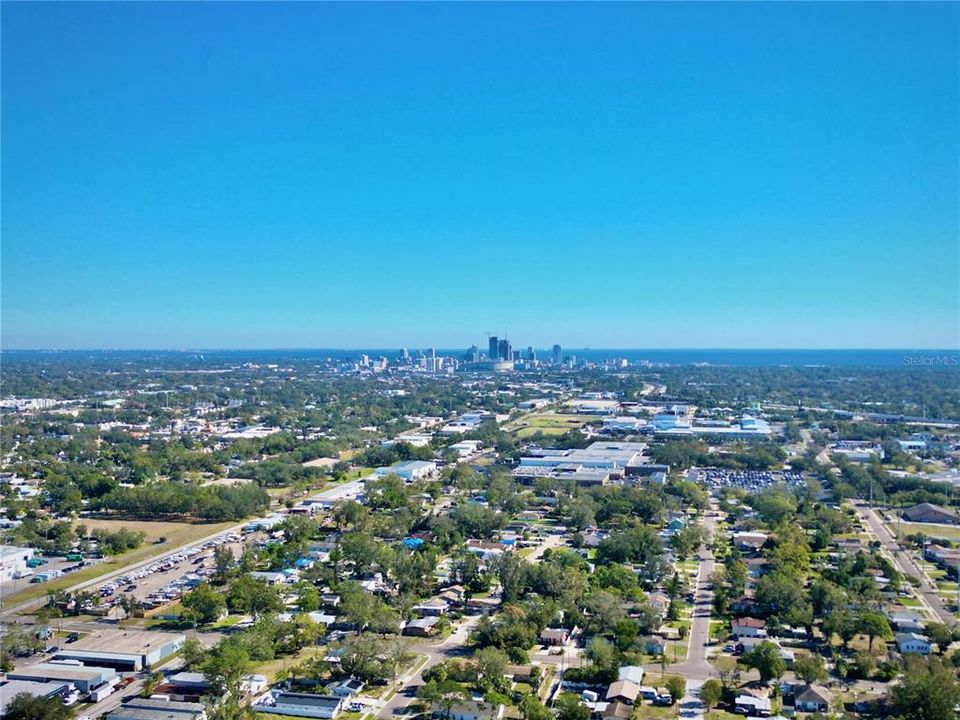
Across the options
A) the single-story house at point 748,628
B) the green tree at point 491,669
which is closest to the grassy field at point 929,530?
the single-story house at point 748,628

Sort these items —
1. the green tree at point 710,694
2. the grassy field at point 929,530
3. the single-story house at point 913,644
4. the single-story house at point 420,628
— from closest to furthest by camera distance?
the green tree at point 710,694 → the single-story house at point 913,644 → the single-story house at point 420,628 → the grassy field at point 929,530

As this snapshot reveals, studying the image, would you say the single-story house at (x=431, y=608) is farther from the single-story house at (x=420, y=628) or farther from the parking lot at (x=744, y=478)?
the parking lot at (x=744, y=478)

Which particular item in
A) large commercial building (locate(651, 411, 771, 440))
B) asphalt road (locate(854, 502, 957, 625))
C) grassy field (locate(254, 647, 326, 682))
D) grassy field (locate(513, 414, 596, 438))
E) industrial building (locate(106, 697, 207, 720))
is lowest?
grassy field (locate(254, 647, 326, 682))

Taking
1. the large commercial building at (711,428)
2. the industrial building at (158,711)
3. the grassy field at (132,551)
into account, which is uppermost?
the large commercial building at (711,428)

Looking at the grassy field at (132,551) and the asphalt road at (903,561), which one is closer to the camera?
the asphalt road at (903,561)

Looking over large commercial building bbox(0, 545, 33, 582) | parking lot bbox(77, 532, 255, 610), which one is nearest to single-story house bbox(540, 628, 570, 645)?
parking lot bbox(77, 532, 255, 610)

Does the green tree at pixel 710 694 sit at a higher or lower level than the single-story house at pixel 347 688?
higher

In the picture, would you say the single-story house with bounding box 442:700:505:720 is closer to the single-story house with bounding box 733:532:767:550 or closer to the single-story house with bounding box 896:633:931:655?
the single-story house with bounding box 896:633:931:655
